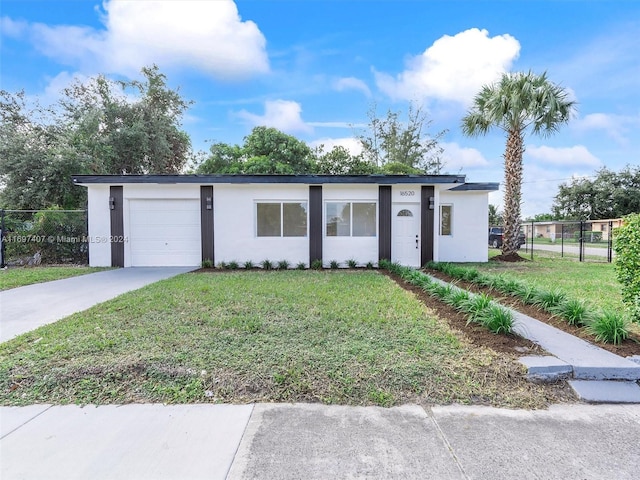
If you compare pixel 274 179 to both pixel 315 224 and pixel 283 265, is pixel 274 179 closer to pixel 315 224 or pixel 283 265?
pixel 315 224

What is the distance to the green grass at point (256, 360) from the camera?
2.78m

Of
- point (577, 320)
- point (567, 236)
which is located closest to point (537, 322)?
point (577, 320)

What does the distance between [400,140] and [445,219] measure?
683 inches

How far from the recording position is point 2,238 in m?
10.5

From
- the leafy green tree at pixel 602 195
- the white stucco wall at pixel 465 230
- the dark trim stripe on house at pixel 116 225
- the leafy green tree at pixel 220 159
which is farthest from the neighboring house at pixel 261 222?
the leafy green tree at pixel 602 195

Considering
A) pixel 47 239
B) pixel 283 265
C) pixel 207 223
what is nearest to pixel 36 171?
pixel 47 239

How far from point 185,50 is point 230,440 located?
1400 centimetres

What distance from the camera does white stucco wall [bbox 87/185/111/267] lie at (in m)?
10.3

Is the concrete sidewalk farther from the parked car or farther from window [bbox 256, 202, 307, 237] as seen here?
the parked car

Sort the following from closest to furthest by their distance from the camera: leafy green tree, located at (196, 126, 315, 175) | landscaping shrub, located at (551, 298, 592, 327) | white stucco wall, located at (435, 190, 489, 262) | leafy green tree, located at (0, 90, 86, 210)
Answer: landscaping shrub, located at (551, 298, 592, 327)
white stucco wall, located at (435, 190, 489, 262)
leafy green tree, located at (0, 90, 86, 210)
leafy green tree, located at (196, 126, 315, 175)

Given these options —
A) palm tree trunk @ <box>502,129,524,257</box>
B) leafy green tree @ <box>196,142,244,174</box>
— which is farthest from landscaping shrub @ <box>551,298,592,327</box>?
leafy green tree @ <box>196,142,244,174</box>

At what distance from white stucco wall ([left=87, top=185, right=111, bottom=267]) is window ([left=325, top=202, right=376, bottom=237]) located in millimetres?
7185

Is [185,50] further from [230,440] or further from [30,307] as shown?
[230,440]

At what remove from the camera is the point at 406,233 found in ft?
34.9
